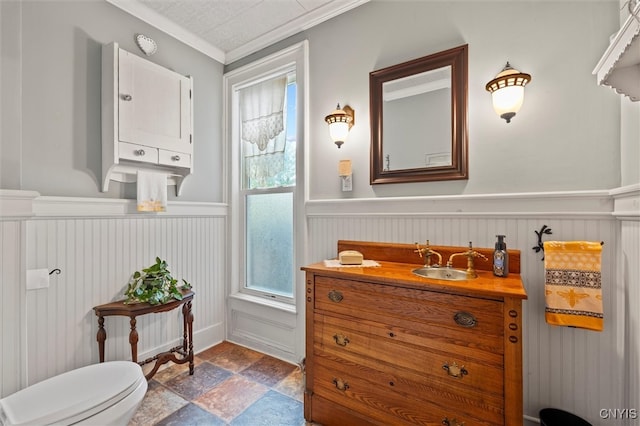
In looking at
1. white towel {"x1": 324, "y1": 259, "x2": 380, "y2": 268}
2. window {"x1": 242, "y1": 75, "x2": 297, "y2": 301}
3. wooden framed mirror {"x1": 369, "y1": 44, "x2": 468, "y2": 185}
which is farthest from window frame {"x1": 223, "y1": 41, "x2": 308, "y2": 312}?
wooden framed mirror {"x1": 369, "y1": 44, "x2": 468, "y2": 185}

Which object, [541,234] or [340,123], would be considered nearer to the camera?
[541,234]

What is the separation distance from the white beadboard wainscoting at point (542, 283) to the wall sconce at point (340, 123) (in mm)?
733

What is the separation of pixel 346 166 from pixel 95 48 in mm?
1987

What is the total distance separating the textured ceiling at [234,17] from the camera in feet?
7.11

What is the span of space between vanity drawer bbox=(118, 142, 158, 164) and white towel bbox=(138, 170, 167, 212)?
0.11m

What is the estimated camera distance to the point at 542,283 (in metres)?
1.54

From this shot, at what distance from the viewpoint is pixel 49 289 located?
1754mm

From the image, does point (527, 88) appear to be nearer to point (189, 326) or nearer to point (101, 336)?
point (189, 326)

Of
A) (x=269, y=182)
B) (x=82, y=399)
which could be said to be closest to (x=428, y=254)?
(x=269, y=182)

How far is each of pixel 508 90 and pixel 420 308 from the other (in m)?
1.26

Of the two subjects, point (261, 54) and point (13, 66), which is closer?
point (13, 66)

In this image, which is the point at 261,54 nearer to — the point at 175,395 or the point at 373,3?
the point at 373,3

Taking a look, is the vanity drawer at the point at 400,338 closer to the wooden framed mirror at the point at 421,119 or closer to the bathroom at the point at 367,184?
the bathroom at the point at 367,184

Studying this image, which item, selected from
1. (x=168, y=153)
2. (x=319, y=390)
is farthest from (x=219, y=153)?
(x=319, y=390)
